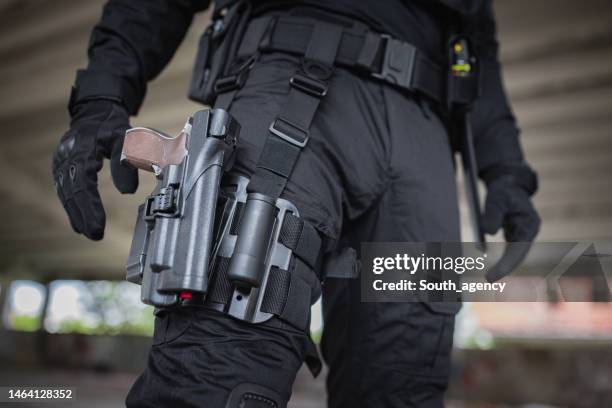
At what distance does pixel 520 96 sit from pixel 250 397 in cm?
452

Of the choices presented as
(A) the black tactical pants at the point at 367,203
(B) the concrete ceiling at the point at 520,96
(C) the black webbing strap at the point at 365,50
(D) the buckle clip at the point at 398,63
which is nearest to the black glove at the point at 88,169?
(A) the black tactical pants at the point at 367,203

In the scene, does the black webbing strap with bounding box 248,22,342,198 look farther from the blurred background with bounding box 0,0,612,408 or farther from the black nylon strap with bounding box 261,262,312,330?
the blurred background with bounding box 0,0,612,408

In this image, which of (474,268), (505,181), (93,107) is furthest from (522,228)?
(93,107)

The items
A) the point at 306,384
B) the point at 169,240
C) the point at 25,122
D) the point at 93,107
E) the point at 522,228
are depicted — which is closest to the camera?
the point at 169,240

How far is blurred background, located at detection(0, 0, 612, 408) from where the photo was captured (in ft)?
13.3

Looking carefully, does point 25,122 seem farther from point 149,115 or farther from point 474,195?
point 474,195

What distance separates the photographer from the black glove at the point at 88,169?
704 mm

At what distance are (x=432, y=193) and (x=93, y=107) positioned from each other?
530mm

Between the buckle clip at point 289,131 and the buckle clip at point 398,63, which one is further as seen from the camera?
the buckle clip at point 398,63

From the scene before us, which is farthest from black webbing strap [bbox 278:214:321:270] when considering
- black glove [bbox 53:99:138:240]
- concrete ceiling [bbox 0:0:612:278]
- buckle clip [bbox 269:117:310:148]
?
concrete ceiling [bbox 0:0:612:278]

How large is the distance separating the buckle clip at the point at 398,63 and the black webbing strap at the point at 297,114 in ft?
0.27

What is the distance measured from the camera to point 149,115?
5.50m

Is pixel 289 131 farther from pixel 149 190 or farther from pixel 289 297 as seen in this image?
pixel 149 190

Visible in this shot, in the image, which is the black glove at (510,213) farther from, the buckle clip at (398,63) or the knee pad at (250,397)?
the knee pad at (250,397)
